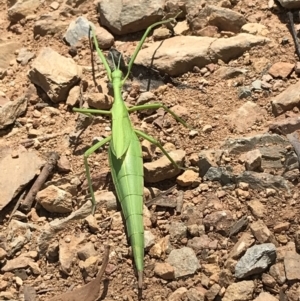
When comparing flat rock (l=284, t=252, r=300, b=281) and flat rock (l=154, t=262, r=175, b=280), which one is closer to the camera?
flat rock (l=284, t=252, r=300, b=281)

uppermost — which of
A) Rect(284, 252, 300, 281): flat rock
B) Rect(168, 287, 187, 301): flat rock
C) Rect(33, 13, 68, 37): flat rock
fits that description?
Rect(33, 13, 68, 37): flat rock

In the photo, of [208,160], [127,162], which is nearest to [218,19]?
[208,160]

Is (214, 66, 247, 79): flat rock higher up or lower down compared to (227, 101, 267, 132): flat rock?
higher up

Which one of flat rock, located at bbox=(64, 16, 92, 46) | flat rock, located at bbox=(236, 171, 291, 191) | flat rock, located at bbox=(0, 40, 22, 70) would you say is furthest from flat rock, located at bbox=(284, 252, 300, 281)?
flat rock, located at bbox=(0, 40, 22, 70)

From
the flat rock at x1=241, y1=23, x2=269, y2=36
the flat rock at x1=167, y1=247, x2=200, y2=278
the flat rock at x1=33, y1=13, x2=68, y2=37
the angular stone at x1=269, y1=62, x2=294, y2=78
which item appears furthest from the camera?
the flat rock at x1=33, y1=13, x2=68, y2=37

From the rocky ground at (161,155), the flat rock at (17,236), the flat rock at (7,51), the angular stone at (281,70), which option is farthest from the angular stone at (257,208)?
the flat rock at (7,51)

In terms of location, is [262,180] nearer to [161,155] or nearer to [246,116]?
[246,116]

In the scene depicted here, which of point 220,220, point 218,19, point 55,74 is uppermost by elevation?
point 218,19

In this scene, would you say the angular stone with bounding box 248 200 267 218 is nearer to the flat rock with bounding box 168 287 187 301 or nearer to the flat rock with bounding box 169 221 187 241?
the flat rock with bounding box 169 221 187 241

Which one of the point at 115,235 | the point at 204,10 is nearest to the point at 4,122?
the point at 115,235
